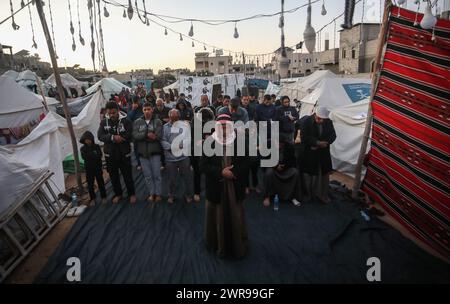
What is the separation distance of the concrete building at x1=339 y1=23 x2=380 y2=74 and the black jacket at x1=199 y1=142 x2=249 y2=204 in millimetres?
27769

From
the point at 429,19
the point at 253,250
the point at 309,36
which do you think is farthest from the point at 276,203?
the point at 429,19

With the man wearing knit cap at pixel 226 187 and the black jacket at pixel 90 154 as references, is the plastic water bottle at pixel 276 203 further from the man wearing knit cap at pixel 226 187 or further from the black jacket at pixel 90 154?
the black jacket at pixel 90 154

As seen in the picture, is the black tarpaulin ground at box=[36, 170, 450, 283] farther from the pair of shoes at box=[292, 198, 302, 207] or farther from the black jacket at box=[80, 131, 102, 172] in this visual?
the black jacket at box=[80, 131, 102, 172]

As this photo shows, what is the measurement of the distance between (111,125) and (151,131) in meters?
0.71

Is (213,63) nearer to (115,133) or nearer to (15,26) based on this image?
(15,26)

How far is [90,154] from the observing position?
15.7ft

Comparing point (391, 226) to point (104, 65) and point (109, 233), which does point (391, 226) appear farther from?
point (104, 65)

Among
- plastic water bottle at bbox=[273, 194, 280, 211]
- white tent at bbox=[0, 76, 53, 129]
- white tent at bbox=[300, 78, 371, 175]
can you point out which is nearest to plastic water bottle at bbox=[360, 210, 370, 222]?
plastic water bottle at bbox=[273, 194, 280, 211]

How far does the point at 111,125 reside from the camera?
4.72 m

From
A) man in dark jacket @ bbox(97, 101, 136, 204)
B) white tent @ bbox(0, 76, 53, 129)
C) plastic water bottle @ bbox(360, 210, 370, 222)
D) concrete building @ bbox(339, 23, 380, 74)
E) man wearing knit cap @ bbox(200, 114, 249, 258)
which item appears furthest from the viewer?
concrete building @ bbox(339, 23, 380, 74)

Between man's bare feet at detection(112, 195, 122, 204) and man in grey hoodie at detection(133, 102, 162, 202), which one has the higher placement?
man in grey hoodie at detection(133, 102, 162, 202)

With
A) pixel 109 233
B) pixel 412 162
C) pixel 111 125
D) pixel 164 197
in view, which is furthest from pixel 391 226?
pixel 111 125

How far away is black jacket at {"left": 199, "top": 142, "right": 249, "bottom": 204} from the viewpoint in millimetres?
3174
